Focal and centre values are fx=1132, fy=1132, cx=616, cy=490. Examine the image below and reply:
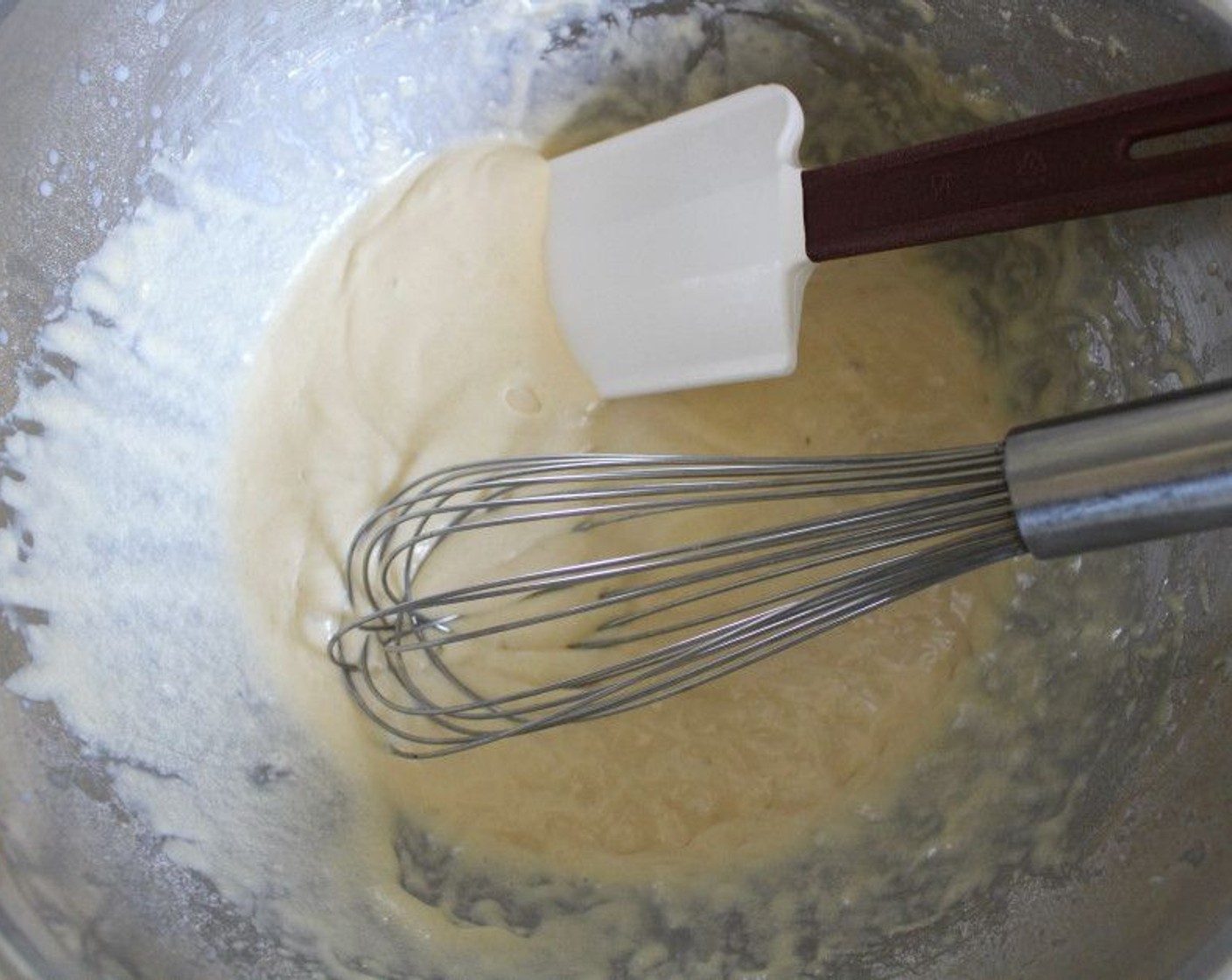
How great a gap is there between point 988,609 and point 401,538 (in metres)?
0.62

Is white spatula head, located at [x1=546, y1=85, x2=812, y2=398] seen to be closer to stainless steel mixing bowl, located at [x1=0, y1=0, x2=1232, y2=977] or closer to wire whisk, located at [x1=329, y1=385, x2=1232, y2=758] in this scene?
wire whisk, located at [x1=329, y1=385, x2=1232, y2=758]

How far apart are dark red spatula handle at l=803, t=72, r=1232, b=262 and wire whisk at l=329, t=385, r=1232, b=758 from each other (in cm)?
19

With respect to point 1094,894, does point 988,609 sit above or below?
above

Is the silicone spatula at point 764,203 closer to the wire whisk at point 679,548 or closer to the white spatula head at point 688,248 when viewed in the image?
the white spatula head at point 688,248

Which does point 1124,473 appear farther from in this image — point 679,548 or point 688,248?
point 688,248

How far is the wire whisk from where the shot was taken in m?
0.74

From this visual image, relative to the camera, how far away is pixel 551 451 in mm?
1215

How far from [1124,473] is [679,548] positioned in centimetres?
37

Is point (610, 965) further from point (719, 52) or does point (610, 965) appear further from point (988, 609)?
point (719, 52)

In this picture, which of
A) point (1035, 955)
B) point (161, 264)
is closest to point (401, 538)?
point (161, 264)

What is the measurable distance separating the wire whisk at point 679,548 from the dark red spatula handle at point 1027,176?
188 millimetres

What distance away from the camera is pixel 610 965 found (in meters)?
1.08

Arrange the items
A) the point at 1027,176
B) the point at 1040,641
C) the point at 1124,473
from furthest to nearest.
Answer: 1. the point at 1040,641
2. the point at 1027,176
3. the point at 1124,473

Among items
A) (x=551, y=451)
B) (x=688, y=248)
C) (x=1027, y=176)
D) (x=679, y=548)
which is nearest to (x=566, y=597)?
(x=551, y=451)
